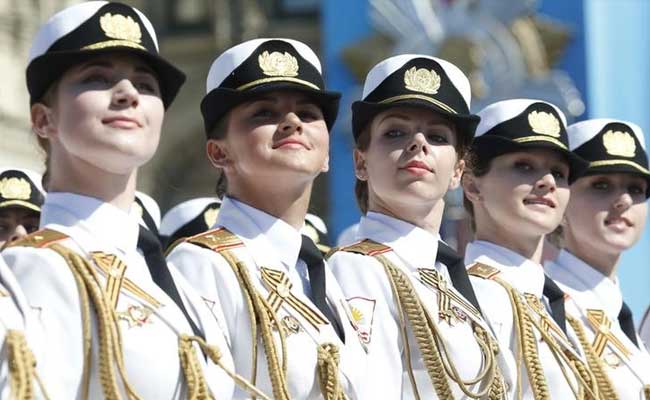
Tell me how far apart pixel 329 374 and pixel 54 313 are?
0.81 m

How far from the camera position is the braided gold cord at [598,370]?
5902mm

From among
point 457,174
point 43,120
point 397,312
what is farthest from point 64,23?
point 457,174

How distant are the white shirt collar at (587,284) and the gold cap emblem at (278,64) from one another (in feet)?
5.85

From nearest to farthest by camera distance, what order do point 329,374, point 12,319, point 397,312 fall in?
point 12,319
point 329,374
point 397,312

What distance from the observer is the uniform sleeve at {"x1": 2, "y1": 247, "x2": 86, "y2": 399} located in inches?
169

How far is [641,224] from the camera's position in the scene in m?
6.61

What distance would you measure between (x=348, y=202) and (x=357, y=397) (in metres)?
11.9

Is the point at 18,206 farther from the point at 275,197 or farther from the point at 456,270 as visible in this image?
the point at 456,270

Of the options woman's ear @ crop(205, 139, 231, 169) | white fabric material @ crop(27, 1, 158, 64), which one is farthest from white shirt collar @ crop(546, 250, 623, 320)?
white fabric material @ crop(27, 1, 158, 64)

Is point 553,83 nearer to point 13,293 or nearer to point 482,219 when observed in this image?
point 482,219

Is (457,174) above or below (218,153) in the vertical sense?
above

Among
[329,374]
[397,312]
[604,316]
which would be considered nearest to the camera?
[329,374]

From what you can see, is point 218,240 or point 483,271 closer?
point 218,240

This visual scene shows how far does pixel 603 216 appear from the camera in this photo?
6.53 meters
